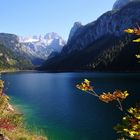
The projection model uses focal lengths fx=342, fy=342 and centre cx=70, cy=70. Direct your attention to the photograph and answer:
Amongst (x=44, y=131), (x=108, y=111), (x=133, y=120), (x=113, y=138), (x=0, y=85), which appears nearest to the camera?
(x=133, y=120)

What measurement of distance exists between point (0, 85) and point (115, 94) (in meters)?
12.0

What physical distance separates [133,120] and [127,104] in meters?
55.6

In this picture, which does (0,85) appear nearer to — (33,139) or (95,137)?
(33,139)

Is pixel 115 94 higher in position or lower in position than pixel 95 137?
higher

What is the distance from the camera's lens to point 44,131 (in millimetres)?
39594

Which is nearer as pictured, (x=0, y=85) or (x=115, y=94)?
(x=115, y=94)

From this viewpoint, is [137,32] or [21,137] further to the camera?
[21,137]

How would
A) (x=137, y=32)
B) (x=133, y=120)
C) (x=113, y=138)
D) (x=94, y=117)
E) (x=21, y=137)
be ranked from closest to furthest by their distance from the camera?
(x=137, y=32) → (x=133, y=120) → (x=21, y=137) → (x=113, y=138) → (x=94, y=117)

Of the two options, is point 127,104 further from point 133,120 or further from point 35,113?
point 133,120

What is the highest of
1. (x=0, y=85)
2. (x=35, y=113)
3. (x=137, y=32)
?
(x=137, y=32)

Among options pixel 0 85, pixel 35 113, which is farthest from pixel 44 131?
pixel 0 85

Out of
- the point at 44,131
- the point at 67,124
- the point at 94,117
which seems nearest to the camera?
the point at 44,131

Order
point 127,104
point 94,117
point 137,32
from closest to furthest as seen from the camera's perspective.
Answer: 1. point 137,32
2. point 94,117
3. point 127,104

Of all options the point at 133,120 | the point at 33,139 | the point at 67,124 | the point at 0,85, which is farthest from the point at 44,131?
the point at 133,120
